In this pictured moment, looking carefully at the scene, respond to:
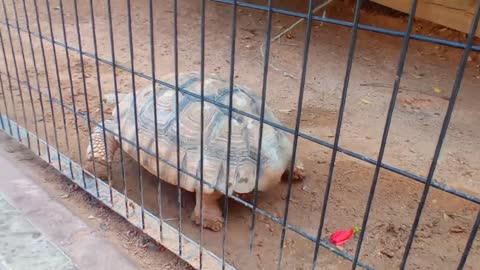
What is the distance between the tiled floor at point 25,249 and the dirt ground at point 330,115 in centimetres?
62

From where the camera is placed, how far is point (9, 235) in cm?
208

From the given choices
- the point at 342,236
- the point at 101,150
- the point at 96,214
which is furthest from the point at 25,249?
the point at 342,236

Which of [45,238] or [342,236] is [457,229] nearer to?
[342,236]

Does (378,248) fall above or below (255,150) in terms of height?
below

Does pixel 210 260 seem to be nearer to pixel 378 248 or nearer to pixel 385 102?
pixel 378 248

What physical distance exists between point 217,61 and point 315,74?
106cm

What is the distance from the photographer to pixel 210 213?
262 cm

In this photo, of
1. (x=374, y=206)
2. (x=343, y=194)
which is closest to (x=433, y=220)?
(x=374, y=206)

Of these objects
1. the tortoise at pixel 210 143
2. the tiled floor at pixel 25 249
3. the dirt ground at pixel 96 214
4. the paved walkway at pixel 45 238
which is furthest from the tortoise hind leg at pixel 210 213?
the tiled floor at pixel 25 249

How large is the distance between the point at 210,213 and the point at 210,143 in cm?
42

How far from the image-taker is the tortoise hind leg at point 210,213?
2.60m

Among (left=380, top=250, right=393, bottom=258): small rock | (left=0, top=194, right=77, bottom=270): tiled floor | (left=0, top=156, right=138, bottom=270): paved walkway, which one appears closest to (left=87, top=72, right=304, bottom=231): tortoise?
(left=0, top=156, right=138, bottom=270): paved walkway

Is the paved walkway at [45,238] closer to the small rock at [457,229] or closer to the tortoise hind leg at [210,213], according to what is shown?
the tortoise hind leg at [210,213]

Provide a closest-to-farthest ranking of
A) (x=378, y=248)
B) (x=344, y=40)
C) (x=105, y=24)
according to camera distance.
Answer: (x=378, y=248)
(x=344, y=40)
(x=105, y=24)
